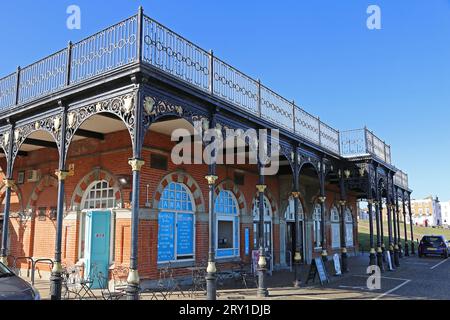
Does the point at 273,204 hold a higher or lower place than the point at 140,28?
lower

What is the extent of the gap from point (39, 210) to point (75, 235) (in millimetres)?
2852

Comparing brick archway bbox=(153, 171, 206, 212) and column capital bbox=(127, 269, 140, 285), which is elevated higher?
brick archway bbox=(153, 171, 206, 212)

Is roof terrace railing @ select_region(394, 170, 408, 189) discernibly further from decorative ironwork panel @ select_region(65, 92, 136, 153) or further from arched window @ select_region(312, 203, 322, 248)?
decorative ironwork panel @ select_region(65, 92, 136, 153)

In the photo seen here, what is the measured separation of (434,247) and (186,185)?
1895 cm

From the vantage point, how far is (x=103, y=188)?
11305mm

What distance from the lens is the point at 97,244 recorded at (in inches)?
420

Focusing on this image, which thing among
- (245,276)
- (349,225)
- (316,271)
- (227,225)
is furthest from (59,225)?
(349,225)

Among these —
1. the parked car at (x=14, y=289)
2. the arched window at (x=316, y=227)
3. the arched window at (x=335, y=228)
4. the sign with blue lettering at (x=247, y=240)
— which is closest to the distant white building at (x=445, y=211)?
the arched window at (x=335, y=228)

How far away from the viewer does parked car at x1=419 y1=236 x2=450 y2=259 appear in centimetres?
2375

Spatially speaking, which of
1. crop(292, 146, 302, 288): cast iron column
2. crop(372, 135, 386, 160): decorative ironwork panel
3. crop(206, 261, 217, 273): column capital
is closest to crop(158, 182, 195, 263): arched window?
crop(206, 261, 217, 273): column capital

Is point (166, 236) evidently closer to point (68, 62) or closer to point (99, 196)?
point (99, 196)

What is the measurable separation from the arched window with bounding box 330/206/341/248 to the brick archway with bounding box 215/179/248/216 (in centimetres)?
915
